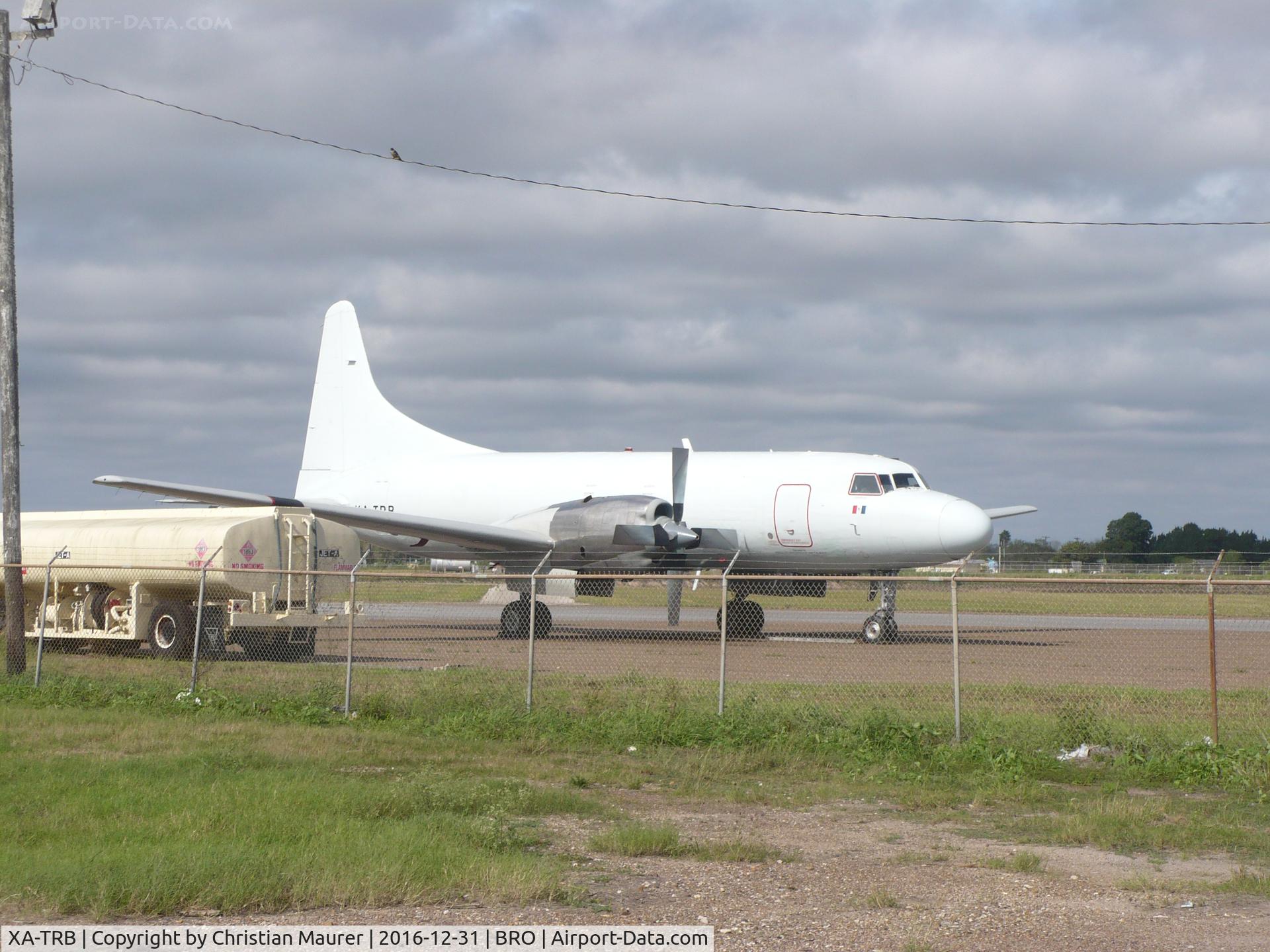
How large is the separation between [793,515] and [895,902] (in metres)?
17.5

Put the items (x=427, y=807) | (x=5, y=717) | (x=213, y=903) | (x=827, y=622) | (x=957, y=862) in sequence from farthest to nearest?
1. (x=827, y=622)
2. (x=5, y=717)
3. (x=427, y=807)
4. (x=957, y=862)
5. (x=213, y=903)

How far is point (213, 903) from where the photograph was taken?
6148mm

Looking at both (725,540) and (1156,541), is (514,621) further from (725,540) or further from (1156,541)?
(1156,541)

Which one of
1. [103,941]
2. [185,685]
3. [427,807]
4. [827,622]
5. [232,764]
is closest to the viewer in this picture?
[103,941]

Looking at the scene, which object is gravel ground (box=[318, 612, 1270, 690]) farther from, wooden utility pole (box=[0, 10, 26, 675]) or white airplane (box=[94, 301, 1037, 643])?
wooden utility pole (box=[0, 10, 26, 675])

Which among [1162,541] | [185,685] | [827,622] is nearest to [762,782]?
[185,685]

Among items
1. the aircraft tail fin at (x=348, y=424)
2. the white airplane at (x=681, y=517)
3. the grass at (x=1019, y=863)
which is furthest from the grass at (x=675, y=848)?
the aircraft tail fin at (x=348, y=424)

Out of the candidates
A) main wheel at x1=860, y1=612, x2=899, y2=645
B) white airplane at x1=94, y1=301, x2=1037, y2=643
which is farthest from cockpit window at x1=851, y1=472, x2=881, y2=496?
main wheel at x1=860, y1=612, x2=899, y2=645

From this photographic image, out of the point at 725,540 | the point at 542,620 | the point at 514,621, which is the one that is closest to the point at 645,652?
the point at 542,620

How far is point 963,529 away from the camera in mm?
21859

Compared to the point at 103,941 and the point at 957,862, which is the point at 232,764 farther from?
the point at 957,862

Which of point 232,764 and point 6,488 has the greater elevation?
point 6,488

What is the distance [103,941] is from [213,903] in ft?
2.26

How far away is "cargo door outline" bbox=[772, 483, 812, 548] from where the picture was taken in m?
23.6
